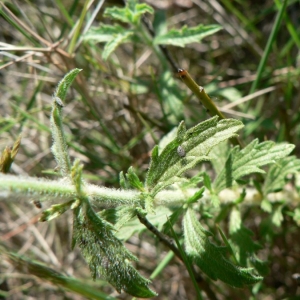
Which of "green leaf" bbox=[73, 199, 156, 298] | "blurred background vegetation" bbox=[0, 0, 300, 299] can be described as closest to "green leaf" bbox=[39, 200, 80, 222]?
"green leaf" bbox=[73, 199, 156, 298]

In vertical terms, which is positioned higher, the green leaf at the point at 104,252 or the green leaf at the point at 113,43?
the green leaf at the point at 113,43

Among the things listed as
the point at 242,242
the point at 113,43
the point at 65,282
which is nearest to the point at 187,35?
the point at 113,43

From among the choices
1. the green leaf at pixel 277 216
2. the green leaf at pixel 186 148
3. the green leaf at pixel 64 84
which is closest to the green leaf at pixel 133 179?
the green leaf at pixel 186 148

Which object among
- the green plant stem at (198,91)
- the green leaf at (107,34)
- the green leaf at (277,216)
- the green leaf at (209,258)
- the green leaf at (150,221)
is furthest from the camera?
the green leaf at (107,34)

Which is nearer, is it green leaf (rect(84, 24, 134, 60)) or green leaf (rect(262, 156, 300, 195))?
green leaf (rect(262, 156, 300, 195))

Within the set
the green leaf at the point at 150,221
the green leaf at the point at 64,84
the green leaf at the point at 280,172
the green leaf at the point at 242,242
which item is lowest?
the green leaf at the point at 242,242

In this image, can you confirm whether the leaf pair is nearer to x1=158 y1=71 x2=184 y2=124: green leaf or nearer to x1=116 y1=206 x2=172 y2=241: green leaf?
x1=158 y1=71 x2=184 y2=124: green leaf

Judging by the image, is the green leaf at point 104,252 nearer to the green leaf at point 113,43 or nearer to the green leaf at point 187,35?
the green leaf at point 113,43

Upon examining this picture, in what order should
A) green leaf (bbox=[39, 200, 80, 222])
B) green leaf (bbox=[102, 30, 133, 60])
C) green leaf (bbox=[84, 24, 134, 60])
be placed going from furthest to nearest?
green leaf (bbox=[84, 24, 134, 60])
green leaf (bbox=[102, 30, 133, 60])
green leaf (bbox=[39, 200, 80, 222])
